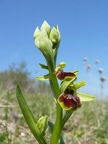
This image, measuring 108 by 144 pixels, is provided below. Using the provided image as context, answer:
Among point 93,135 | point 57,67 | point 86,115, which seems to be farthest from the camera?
point 86,115

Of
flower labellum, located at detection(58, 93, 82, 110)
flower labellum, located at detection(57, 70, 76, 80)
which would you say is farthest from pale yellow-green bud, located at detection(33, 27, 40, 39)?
flower labellum, located at detection(58, 93, 82, 110)

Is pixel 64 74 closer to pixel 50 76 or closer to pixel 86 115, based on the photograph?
pixel 50 76

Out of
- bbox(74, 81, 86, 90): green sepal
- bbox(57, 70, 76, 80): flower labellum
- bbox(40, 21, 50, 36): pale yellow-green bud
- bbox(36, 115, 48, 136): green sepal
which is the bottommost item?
bbox(36, 115, 48, 136): green sepal

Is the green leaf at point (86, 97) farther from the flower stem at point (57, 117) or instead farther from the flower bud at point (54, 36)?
the flower bud at point (54, 36)

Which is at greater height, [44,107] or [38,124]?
[38,124]

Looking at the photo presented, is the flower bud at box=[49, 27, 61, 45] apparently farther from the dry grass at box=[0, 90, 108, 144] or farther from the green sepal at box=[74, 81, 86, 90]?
the dry grass at box=[0, 90, 108, 144]

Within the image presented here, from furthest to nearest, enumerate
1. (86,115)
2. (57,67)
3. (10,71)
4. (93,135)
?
(10,71) → (86,115) → (93,135) → (57,67)

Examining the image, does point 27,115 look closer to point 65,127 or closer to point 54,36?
point 54,36

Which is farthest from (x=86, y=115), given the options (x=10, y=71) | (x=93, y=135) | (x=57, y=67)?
(x=10, y=71)
